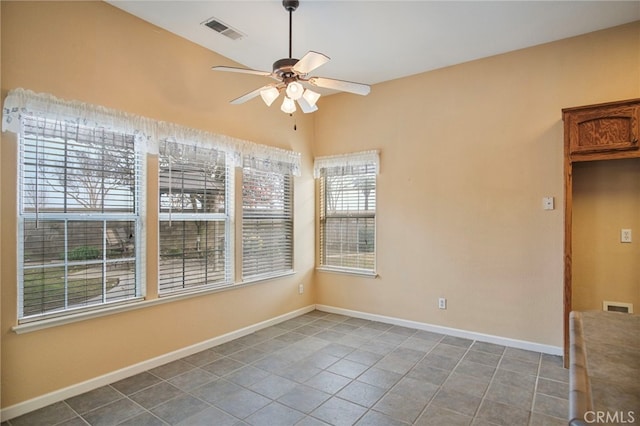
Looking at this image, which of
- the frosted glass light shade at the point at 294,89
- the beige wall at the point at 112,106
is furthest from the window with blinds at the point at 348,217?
the frosted glass light shade at the point at 294,89

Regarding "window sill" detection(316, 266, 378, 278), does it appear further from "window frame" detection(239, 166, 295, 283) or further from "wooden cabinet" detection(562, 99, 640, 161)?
"wooden cabinet" detection(562, 99, 640, 161)

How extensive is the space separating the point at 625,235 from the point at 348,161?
9.68 feet

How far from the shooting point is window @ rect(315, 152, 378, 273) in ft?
14.6

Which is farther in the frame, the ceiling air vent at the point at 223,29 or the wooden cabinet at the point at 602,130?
the ceiling air vent at the point at 223,29

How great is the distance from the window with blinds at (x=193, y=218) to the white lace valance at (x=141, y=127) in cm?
10

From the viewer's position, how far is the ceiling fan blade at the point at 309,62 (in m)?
2.17

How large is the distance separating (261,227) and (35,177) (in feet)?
7.29

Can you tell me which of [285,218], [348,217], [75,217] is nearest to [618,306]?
[348,217]

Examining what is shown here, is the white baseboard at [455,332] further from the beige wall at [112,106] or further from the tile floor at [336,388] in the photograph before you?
the beige wall at [112,106]

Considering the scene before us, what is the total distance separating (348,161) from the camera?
454cm

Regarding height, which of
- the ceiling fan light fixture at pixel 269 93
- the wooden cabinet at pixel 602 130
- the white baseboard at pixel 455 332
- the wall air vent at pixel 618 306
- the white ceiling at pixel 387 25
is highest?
the white ceiling at pixel 387 25

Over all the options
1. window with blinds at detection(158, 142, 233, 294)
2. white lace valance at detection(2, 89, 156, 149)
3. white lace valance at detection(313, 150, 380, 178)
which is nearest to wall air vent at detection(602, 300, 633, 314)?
white lace valance at detection(313, 150, 380, 178)

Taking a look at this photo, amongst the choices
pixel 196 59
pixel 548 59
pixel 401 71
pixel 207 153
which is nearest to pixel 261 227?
pixel 207 153

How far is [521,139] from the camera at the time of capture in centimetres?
344
